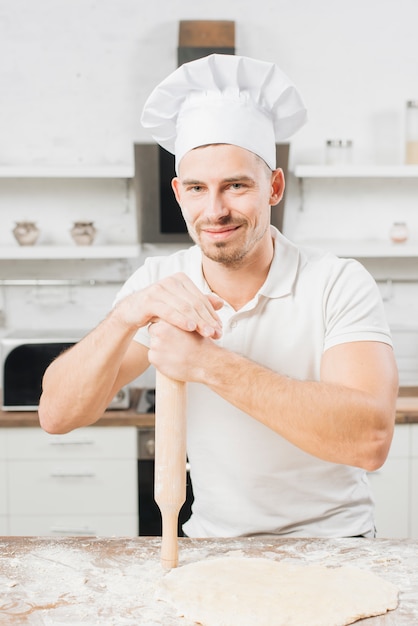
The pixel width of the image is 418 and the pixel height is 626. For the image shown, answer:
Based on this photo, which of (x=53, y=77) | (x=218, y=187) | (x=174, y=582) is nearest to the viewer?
(x=174, y=582)

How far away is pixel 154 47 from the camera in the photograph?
355 cm

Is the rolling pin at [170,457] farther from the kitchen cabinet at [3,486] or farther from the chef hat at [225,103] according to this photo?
the kitchen cabinet at [3,486]

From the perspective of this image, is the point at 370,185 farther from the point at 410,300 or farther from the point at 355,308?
the point at 355,308

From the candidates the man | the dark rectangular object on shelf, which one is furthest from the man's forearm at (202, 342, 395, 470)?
the dark rectangular object on shelf

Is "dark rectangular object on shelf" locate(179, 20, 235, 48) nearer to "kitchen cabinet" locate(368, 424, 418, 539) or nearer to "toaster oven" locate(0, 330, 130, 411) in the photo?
"toaster oven" locate(0, 330, 130, 411)

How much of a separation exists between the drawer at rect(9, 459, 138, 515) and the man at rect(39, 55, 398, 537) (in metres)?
1.25

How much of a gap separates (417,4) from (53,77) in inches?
70.4

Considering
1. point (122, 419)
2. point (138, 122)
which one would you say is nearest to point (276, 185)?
point (122, 419)

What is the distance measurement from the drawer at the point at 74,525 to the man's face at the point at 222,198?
1.67 meters

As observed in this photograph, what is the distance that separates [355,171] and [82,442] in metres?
1.68

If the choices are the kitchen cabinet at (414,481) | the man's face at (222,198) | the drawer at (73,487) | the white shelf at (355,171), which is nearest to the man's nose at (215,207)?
the man's face at (222,198)

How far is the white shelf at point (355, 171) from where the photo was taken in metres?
3.35

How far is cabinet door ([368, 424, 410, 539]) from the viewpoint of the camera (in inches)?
117

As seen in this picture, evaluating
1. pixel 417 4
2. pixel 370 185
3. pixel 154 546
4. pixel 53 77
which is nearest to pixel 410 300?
pixel 370 185
